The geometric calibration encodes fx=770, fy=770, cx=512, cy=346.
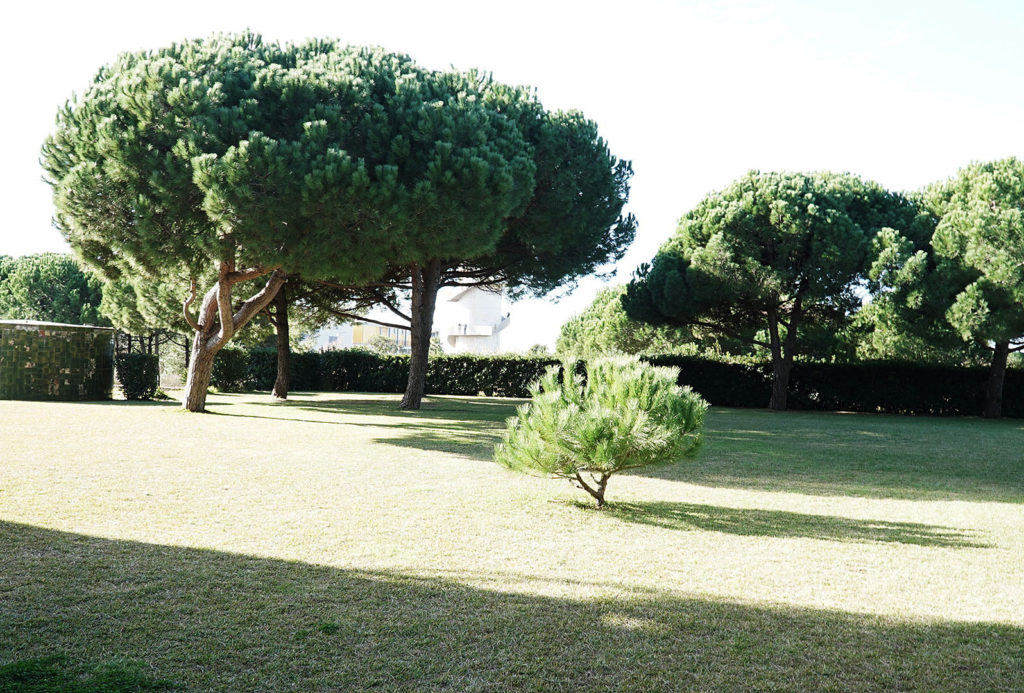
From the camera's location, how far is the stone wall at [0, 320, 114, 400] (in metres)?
17.6

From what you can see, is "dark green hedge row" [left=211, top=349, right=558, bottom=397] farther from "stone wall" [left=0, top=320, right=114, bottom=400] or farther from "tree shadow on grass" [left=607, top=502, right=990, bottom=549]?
"tree shadow on grass" [left=607, top=502, right=990, bottom=549]

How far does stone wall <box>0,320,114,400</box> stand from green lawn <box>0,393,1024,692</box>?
10601 millimetres

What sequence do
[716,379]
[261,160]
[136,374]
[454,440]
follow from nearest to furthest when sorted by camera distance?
[454,440] → [261,160] → [136,374] → [716,379]

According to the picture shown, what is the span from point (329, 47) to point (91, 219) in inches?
231

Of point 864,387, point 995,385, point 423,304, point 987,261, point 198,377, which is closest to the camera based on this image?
point 198,377

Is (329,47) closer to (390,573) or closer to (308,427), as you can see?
(308,427)

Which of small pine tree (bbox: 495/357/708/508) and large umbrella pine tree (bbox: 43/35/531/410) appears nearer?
small pine tree (bbox: 495/357/708/508)

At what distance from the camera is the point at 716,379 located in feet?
82.0

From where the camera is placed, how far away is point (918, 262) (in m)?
20.1

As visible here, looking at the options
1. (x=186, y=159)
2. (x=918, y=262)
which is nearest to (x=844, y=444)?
(x=918, y=262)

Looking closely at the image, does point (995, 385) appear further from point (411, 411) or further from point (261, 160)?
point (261, 160)

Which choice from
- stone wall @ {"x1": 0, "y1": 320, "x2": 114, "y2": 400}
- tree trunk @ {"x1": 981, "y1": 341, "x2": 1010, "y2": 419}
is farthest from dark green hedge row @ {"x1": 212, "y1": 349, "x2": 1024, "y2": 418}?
stone wall @ {"x1": 0, "y1": 320, "x2": 114, "y2": 400}

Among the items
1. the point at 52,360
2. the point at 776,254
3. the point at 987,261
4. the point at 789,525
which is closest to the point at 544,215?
the point at 776,254

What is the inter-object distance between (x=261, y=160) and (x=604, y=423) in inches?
353
